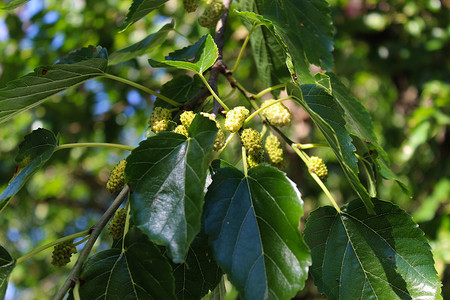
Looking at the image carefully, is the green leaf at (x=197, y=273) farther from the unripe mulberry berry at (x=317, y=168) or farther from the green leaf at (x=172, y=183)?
the unripe mulberry berry at (x=317, y=168)

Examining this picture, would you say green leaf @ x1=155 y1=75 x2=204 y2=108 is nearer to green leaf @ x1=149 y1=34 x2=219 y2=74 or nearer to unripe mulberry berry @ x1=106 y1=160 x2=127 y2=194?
green leaf @ x1=149 y1=34 x2=219 y2=74

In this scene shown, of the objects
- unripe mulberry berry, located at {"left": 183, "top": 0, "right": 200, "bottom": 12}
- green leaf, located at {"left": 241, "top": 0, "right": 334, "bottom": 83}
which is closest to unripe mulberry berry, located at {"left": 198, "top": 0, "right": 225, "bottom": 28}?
unripe mulberry berry, located at {"left": 183, "top": 0, "right": 200, "bottom": 12}

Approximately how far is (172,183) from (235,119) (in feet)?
0.52

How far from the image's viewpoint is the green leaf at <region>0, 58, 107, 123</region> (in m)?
0.67

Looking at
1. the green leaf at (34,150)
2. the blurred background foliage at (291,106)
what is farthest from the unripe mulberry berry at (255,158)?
the blurred background foliage at (291,106)

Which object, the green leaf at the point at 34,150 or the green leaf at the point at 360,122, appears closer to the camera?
the green leaf at the point at 34,150

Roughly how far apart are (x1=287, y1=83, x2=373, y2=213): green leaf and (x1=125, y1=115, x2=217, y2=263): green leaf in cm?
15

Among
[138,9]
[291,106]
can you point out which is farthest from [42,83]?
[291,106]

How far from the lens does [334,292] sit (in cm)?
62

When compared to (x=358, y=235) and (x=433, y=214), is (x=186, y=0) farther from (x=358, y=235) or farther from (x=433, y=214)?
(x=433, y=214)

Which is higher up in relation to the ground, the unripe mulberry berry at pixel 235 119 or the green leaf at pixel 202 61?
the green leaf at pixel 202 61

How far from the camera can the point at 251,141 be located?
67cm

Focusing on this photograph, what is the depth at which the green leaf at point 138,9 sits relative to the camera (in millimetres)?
747

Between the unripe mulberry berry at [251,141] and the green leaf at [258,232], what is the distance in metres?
0.07
